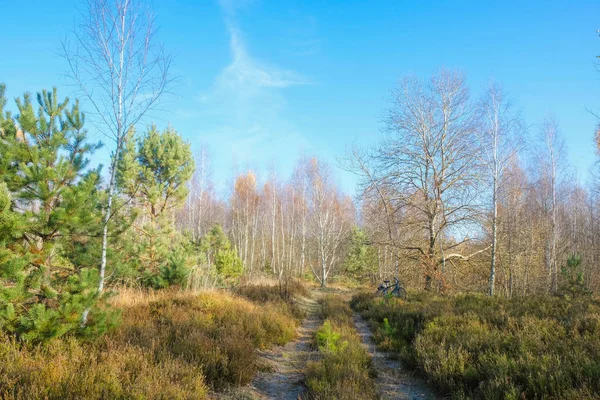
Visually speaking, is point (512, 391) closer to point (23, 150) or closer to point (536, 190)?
point (23, 150)

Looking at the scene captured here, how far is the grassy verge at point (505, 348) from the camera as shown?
3592 mm

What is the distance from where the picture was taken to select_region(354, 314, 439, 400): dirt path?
4.50 m

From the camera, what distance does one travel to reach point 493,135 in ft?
46.0

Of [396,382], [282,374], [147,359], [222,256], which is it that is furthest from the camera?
[222,256]

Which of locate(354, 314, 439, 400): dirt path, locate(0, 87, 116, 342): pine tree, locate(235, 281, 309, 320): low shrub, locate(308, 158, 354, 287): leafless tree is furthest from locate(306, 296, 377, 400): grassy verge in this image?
locate(308, 158, 354, 287): leafless tree

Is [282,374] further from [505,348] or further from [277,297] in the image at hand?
[277,297]

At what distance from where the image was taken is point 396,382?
4.98 metres

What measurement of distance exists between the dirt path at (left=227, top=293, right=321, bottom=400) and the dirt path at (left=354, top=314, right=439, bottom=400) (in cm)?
123

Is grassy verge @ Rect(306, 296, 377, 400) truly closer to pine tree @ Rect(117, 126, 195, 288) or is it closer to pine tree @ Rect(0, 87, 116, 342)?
pine tree @ Rect(0, 87, 116, 342)

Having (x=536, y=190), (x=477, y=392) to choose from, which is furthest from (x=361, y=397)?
(x=536, y=190)

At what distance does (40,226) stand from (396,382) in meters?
5.93

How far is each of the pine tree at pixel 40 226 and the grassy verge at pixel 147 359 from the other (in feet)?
1.23

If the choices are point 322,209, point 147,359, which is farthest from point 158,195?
point 322,209

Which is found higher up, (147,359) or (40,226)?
(40,226)
